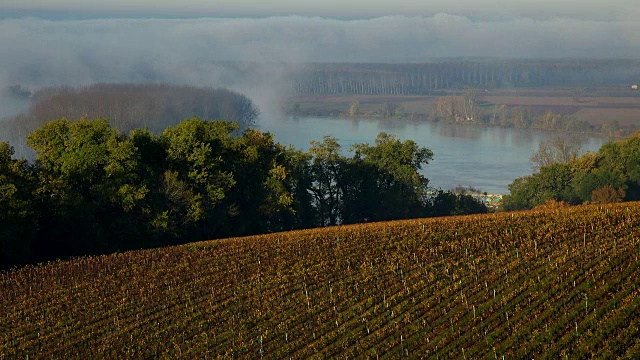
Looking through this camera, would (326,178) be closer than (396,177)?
Yes

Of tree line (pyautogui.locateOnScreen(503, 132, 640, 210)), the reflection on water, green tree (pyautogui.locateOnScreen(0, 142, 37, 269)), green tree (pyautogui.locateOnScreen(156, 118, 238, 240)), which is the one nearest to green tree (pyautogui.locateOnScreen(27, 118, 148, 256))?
green tree (pyautogui.locateOnScreen(0, 142, 37, 269))

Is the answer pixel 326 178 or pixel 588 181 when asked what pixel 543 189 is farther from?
pixel 326 178

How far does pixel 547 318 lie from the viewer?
90.2 ft

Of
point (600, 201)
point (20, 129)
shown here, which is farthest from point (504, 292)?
point (20, 129)

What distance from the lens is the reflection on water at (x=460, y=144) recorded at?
109938mm

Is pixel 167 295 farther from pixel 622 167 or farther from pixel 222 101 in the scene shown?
pixel 222 101

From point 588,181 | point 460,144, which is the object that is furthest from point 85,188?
point 460,144

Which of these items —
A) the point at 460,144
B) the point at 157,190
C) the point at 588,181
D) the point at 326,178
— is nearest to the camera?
the point at 157,190

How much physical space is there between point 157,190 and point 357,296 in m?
20.7

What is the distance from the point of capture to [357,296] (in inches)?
1266

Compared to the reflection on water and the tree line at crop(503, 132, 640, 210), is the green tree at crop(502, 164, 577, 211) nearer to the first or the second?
the tree line at crop(503, 132, 640, 210)

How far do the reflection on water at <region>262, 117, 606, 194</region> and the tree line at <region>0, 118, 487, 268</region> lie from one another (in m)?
39.2

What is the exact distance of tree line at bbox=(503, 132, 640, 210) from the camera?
72250mm

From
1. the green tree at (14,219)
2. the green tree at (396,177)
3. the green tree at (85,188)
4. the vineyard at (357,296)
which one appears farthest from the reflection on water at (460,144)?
the green tree at (14,219)
